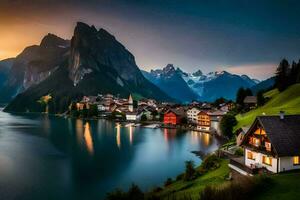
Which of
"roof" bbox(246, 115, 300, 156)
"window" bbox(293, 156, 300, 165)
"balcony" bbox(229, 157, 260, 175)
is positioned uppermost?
"roof" bbox(246, 115, 300, 156)

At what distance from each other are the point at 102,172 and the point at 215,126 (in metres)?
56.4

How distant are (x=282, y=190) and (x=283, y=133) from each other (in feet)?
26.5

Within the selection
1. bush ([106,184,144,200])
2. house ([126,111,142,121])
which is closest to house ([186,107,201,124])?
house ([126,111,142,121])

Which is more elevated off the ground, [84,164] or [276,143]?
[276,143]

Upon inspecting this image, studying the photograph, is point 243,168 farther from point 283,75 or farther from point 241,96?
point 241,96

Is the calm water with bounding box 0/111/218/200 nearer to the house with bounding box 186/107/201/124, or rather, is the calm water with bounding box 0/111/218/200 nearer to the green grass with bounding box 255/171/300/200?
the green grass with bounding box 255/171/300/200

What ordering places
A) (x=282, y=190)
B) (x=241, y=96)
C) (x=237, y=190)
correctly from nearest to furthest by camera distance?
(x=237, y=190) → (x=282, y=190) → (x=241, y=96)

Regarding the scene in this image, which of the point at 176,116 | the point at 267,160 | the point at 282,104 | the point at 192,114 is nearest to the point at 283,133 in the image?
the point at 267,160

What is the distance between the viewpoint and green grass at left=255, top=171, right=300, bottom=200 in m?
16.2

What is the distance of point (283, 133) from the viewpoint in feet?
79.6

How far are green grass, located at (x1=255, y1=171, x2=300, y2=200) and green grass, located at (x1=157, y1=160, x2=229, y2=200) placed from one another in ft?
19.7

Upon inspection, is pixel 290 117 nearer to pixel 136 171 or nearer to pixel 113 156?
pixel 136 171

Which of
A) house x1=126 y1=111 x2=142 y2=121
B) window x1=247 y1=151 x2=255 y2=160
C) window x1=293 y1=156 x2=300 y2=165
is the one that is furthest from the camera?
house x1=126 y1=111 x2=142 y2=121

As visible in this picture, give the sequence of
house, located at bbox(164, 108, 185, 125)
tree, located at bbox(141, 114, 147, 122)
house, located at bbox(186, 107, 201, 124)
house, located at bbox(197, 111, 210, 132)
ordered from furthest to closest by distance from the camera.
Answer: tree, located at bbox(141, 114, 147, 122) → house, located at bbox(186, 107, 201, 124) → house, located at bbox(164, 108, 185, 125) → house, located at bbox(197, 111, 210, 132)
